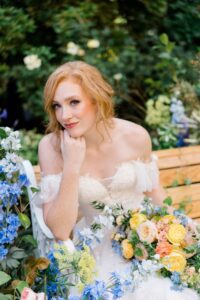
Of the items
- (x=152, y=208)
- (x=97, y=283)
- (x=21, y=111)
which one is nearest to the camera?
(x=97, y=283)

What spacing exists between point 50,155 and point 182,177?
114cm

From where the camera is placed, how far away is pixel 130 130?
112 inches

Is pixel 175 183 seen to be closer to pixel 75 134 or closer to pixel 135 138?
pixel 135 138

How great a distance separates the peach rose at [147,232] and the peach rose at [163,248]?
4 cm

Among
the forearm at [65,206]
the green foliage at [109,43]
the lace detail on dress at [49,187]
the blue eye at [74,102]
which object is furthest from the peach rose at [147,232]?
the green foliage at [109,43]

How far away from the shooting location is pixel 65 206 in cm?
248

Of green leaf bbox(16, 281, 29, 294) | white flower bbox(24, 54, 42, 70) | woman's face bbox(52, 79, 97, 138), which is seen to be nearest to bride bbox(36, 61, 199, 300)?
woman's face bbox(52, 79, 97, 138)

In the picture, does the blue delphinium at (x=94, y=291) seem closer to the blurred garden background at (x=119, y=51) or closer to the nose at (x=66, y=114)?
the nose at (x=66, y=114)

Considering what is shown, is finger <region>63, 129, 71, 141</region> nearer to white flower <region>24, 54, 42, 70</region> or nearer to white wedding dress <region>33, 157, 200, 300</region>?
white wedding dress <region>33, 157, 200, 300</region>

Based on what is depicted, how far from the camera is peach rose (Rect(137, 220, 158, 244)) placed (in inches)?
92.0

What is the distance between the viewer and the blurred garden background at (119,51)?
460 centimetres

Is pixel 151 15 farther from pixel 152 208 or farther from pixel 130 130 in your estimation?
pixel 152 208

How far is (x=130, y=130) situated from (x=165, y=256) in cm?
77

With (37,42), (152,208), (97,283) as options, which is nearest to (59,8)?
(37,42)
